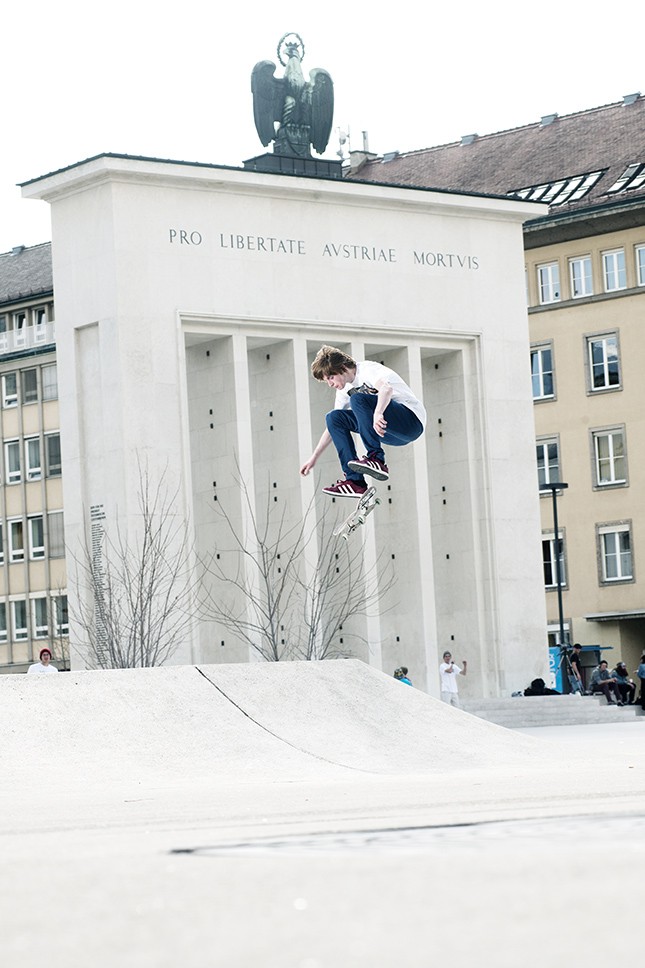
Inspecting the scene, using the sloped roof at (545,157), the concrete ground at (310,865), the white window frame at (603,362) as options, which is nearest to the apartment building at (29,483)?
the sloped roof at (545,157)

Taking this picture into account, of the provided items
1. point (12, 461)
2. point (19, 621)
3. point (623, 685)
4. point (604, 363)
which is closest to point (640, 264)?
point (604, 363)

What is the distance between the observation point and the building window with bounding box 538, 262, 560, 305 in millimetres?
63719

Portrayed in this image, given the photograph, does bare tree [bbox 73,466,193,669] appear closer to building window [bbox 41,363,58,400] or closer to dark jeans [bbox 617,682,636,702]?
dark jeans [bbox 617,682,636,702]

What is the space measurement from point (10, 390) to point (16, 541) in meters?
6.88

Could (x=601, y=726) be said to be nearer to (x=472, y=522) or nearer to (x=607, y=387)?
(x=472, y=522)

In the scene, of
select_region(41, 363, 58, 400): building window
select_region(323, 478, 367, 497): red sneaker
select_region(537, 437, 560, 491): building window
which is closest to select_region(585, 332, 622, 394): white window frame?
select_region(537, 437, 560, 491): building window

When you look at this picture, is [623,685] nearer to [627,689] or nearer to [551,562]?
[627,689]

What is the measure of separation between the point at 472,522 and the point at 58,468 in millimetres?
30452

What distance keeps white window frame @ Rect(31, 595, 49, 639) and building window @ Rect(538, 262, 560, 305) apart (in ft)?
82.7

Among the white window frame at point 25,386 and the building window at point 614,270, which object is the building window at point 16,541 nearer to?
the white window frame at point 25,386

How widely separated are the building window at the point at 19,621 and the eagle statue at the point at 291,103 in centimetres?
3306

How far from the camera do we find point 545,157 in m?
67.4

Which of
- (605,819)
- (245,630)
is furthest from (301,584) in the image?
(605,819)

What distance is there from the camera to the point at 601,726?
120ft
